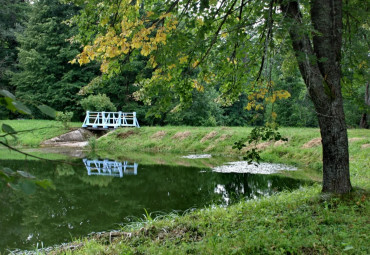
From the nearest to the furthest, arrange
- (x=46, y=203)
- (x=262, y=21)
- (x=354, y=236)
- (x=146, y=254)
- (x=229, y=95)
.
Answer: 1. (x=354, y=236)
2. (x=146, y=254)
3. (x=262, y=21)
4. (x=229, y=95)
5. (x=46, y=203)

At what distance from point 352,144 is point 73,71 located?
23.7 metres

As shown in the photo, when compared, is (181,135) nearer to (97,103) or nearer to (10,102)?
(97,103)

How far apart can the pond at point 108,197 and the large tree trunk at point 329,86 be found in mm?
2998

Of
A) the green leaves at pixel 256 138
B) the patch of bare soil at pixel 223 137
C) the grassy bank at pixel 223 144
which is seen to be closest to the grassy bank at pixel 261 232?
the green leaves at pixel 256 138

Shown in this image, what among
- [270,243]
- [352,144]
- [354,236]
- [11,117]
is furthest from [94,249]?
[11,117]

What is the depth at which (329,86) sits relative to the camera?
4.82 metres

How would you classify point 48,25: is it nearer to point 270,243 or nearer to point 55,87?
point 55,87

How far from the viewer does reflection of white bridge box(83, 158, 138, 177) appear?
460 inches

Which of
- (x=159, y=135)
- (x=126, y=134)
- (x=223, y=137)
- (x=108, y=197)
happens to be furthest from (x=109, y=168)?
(x=126, y=134)

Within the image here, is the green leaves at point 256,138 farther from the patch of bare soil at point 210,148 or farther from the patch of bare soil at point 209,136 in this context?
the patch of bare soil at point 209,136

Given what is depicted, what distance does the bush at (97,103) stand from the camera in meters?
24.2

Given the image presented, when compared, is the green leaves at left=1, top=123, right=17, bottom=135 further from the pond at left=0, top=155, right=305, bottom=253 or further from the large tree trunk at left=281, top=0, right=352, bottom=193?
the large tree trunk at left=281, top=0, right=352, bottom=193

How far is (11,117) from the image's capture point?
31719 millimetres

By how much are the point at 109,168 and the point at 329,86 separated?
975 cm
